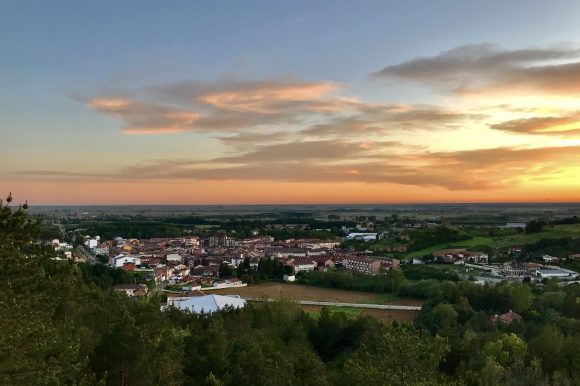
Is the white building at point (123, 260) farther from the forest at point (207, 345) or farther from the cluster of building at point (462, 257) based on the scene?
the forest at point (207, 345)

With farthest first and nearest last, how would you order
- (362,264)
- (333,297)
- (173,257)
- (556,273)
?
(173,257)
(362,264)
(556,273)
(333,297)

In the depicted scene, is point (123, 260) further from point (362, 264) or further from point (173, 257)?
point (362, 264)

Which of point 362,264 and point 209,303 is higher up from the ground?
point 209,303

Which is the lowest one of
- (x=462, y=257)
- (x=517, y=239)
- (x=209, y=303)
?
(x=209, y=303)

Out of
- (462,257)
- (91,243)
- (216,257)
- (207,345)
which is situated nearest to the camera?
(207,345)

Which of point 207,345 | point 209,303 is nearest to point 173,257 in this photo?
point 209,303

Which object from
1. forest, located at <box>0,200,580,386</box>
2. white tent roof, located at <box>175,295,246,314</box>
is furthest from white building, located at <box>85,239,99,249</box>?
forest, located at <box>0,200,580,386</box>

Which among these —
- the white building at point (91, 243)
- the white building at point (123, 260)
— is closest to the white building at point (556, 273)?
the white building at point (123, 260)
